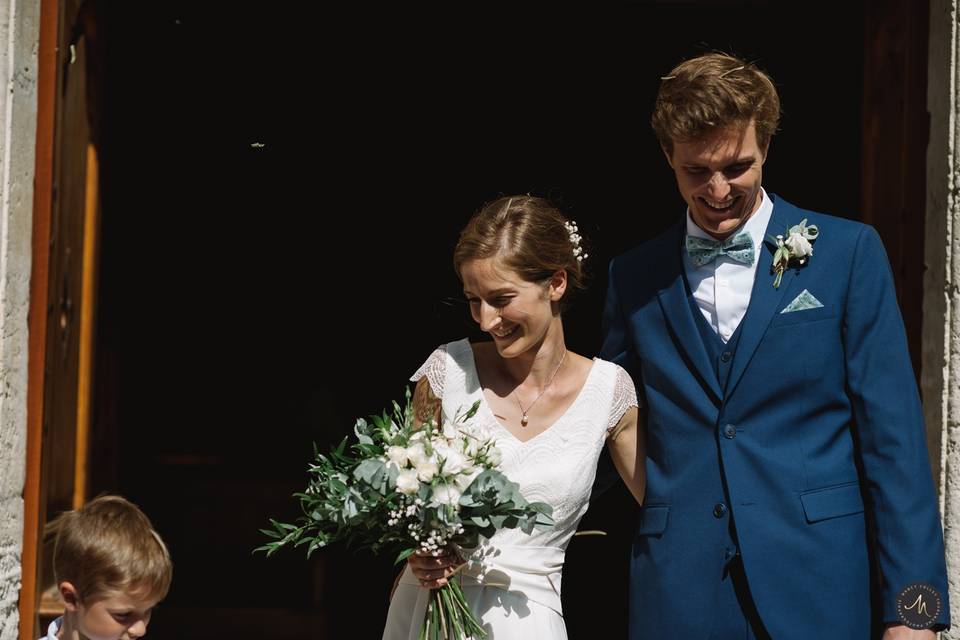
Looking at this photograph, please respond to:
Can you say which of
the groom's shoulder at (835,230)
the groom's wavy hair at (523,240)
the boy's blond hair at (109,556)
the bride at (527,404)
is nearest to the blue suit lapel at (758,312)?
the groom's shoulder at (835,230)

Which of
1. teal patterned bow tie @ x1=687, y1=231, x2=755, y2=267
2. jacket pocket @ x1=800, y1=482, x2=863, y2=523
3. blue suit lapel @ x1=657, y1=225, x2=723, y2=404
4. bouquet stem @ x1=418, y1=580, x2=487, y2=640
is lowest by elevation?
bouquet stem @ x1=418, y1=580, x2=487, y2=640

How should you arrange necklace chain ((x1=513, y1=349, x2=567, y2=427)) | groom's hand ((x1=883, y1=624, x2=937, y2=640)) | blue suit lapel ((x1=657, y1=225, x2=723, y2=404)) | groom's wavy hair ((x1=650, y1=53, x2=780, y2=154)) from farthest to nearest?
1. necklace chain ((x1=513, y1=349, x2=567, y2=427))
2. blue suit lapel ((x1=657, y1=225, x2=723, y2=404))
3. groom's wavy hair ((x1=650, y1=53, x2=780, y2=154))
4. groom's hand ((x1=883, y1=624, x2=937, y2=640))

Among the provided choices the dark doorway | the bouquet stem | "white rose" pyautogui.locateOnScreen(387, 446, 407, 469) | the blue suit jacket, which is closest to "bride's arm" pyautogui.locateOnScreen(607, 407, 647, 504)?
the blue suit jacket

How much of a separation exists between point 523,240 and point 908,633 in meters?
1.36

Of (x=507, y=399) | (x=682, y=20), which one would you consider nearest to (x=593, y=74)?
(x=682, y=20)

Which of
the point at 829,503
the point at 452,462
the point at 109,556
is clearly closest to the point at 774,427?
the point at 829,503

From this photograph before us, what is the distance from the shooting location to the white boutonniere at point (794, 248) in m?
3.04

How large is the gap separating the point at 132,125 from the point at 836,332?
420cm

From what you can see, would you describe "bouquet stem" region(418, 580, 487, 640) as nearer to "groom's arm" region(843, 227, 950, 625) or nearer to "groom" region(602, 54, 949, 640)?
"groom" region(602, 54, 949, 640)

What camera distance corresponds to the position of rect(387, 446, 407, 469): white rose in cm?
294

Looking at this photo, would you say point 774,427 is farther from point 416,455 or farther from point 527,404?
point 416,455

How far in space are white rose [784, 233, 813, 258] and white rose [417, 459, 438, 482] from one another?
103cm

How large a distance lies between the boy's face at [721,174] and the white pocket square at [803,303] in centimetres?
25

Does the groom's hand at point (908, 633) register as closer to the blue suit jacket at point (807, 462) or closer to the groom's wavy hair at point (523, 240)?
the blue suit jacket at point (807, 462)
